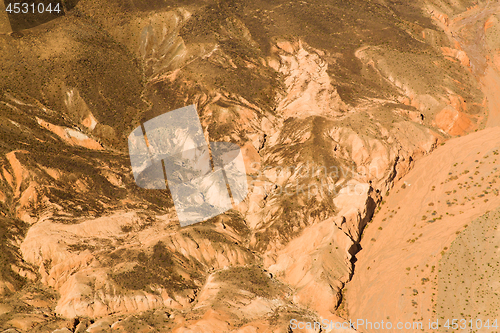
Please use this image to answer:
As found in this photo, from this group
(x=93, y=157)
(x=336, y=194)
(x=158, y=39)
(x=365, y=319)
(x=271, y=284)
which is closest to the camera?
(x=365, y=319)

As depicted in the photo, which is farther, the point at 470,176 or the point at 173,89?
the point at 173,89

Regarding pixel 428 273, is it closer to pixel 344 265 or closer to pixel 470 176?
pixel 344 265

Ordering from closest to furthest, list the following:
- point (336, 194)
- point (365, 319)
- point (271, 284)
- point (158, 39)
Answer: point (365, 319), point (271, 284), point (336, 194), point (158, 39)

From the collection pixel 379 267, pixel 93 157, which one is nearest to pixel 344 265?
pixel 379 267

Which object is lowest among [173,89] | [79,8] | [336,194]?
[336,194]

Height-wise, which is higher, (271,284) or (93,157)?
(93,157)

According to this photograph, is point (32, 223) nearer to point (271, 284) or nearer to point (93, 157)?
point (93, 157)

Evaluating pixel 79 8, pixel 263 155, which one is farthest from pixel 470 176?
pixel 79 8
